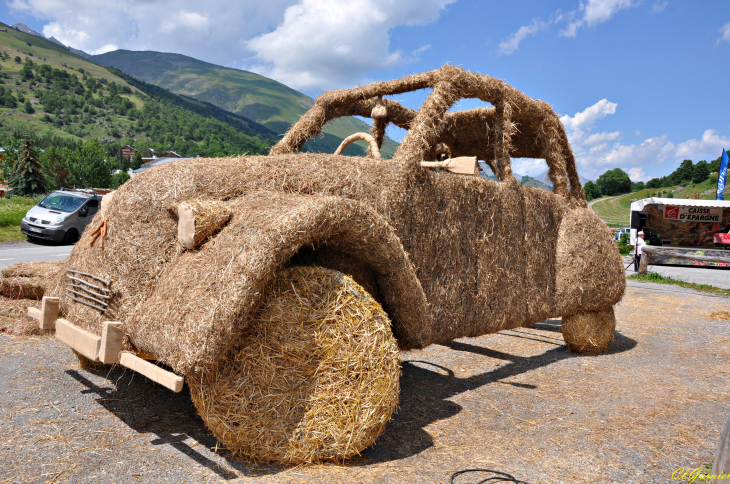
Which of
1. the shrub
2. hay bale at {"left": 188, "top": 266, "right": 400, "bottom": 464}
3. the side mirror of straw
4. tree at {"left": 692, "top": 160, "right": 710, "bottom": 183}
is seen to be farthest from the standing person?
tree at {"left": 692, "top": 160, "right": 710, "bottom": 183}

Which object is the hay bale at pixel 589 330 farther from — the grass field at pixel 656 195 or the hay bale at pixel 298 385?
the grass field at pixel 656 195

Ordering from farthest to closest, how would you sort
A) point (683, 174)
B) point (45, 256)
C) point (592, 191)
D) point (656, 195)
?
point (592, 191)
point (683, 174)
point (656, 195)
point (45, 256)

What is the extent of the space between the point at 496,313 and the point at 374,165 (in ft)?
5.70

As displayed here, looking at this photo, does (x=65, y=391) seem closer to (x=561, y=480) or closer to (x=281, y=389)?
(x=281, y=389)

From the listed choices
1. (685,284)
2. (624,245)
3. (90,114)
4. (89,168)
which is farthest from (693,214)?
(90,114)

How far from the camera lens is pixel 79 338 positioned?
278cm

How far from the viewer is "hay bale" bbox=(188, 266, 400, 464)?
97.9 inches

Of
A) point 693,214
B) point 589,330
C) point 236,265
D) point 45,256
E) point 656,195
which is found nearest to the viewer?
point 236,265

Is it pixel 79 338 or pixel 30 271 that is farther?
pixel 30 271

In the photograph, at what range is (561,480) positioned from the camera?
2637mm

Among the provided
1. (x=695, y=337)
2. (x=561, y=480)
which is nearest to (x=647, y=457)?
(x=561, y=480)

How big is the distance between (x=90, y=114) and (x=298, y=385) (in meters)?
135

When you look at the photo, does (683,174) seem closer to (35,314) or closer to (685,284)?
(685,284)

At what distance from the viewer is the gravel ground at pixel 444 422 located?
8.45ft
